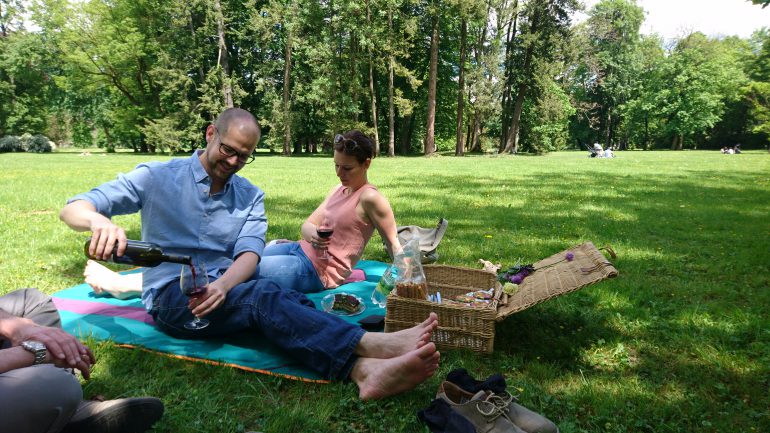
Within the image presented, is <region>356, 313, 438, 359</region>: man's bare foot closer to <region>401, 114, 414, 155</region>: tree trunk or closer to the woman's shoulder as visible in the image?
the woman's shoulder

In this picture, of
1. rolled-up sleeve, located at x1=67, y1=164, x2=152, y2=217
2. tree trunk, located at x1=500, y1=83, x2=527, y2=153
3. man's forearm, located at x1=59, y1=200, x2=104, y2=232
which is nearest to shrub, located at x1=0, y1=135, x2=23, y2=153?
tree trunk, located at x1=500, y1=83, x2=527, y2=153

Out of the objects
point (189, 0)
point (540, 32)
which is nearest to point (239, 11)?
point (189, 0)

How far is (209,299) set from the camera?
108 inches

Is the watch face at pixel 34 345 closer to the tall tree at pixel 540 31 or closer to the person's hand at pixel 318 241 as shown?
the person's hand at pixel 318 241

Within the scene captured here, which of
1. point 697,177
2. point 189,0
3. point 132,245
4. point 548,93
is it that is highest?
point 189,0

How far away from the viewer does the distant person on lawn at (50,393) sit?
1.67m

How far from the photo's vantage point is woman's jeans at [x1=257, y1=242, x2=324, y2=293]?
13.1ft

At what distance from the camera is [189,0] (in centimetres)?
3219

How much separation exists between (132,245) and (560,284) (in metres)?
2.64

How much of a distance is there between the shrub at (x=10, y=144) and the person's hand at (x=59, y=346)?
43496 millimetres

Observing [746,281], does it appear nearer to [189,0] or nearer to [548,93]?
[548,93]

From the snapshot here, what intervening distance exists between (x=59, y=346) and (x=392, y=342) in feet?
5.48

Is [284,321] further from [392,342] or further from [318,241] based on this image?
[318,241]

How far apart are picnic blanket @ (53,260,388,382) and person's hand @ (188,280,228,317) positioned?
0.40 m
